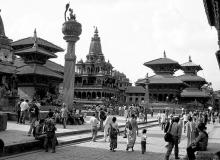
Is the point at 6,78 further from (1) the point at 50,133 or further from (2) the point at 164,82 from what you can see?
(2) the point at 164,82

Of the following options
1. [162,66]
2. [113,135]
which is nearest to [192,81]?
[162,66]

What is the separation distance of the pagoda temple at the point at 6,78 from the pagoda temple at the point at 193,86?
4005 centimetres

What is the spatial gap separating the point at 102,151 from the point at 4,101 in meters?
18.7

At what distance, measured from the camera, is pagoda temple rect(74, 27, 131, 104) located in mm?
85438

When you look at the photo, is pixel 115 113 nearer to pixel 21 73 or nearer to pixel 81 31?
pixel 21 73

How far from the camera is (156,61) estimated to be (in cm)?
7662

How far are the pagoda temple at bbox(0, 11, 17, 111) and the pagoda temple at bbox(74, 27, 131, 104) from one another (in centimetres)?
2472

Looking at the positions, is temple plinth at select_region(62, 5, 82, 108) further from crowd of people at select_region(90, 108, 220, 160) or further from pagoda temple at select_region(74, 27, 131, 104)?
pagoda temple at select_region(74, 27, 131, 104)

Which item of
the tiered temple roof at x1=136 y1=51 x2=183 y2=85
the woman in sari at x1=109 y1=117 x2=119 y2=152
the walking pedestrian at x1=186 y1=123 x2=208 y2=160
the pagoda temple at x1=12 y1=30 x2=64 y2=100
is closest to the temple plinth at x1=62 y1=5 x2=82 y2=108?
the woman in sari at x1=109 y1=117 x2=119 y2=152

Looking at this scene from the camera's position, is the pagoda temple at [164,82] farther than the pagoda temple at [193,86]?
No

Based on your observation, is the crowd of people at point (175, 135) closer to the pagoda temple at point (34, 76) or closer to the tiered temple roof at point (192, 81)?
the pagoda temple at point (34, 76)

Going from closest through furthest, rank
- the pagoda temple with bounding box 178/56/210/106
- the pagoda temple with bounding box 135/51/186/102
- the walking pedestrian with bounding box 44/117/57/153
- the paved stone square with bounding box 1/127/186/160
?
the paved stone square with bounding box 1/127/186/160
the walking pedestrian with bounding box 44/117/57/153
the pagoda temple with bounding box 135/51/186/102
the pagoda temple with bounding box 178/56/210/106

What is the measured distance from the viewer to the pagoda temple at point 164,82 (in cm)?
7131

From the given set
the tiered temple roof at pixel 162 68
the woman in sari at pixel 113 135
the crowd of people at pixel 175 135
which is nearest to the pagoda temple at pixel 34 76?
the crowd of people at pixel 175 135
